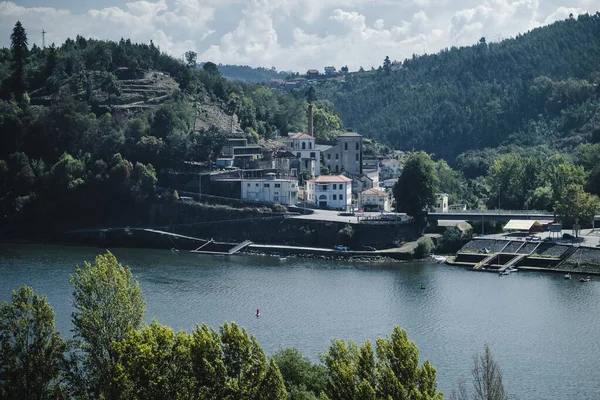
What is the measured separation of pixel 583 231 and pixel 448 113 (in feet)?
179

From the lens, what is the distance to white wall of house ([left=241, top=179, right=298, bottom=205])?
189 ft

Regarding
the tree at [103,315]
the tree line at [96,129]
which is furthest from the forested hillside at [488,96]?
the tree at [103,315]

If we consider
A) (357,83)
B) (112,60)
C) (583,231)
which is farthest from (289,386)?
(357,83)

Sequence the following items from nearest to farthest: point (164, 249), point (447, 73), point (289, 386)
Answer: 1. point (289, 386)
2. point (164, 249)
3. point (447, 73)

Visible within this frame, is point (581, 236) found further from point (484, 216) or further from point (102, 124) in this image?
point (102, 124)

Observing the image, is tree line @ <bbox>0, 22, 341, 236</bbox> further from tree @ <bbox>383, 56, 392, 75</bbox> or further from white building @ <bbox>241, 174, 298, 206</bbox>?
tree @ <bbox>383, 56, 392, 75</bbox>

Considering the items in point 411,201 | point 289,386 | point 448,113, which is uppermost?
point 448,113

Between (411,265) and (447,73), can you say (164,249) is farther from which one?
(447,73)

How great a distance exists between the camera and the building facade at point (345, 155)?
67188 mm

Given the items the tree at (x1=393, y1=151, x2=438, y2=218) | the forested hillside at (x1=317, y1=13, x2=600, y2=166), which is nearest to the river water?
the tree at (x1=393, y1=151, x2=438, y2=218)

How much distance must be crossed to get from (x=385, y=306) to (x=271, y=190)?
21820mm

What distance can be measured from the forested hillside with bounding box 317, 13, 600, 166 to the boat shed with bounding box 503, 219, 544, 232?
3159cm

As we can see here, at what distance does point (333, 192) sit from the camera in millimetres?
58844

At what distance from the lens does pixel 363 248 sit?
169 feet
